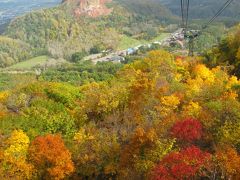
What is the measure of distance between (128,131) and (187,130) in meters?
10.9

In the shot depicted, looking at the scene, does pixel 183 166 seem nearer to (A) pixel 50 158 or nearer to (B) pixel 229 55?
(A) pixel 50 158

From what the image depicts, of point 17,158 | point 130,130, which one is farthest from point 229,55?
point 17,158

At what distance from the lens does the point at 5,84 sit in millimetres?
183750

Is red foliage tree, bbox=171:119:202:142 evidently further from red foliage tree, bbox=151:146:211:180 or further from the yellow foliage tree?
the yellow foliage tree

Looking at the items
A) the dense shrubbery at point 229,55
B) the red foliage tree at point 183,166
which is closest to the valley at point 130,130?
the red foliage tree at point 183,166

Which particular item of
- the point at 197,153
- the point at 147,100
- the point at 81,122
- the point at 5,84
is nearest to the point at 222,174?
the point at 197,153

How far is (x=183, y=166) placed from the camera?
38.3 m

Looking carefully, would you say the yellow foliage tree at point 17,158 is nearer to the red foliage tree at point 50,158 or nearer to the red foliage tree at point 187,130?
the red foliage tree at point 50,158

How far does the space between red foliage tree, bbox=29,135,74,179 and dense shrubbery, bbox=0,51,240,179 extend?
0.38 ft

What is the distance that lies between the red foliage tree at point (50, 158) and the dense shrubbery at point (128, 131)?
117mm

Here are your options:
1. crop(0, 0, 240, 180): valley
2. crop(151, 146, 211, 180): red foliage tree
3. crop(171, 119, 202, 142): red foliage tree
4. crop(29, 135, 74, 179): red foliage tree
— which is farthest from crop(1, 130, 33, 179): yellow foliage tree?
crop(151, 146, 211, 180): red foliage tree

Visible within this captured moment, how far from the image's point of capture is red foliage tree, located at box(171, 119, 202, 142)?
148 feet

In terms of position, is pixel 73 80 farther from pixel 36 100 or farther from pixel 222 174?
pixel 222 174

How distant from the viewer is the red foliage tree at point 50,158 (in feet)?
172
